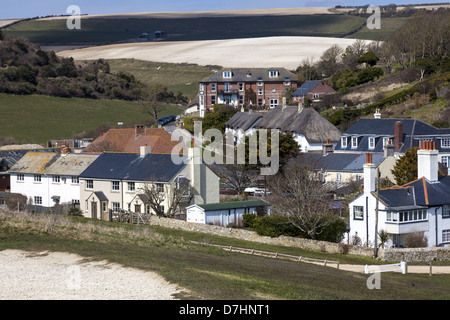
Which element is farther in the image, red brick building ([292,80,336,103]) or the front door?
red brick building ([292,80,336,103])

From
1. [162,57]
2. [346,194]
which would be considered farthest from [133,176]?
[162,57]

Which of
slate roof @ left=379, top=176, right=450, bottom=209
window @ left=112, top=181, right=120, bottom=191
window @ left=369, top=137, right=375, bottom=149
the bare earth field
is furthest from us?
the bare earth field

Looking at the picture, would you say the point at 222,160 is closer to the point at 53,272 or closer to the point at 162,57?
the point at 53,272

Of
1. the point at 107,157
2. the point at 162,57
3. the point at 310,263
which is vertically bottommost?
the point at 310,263

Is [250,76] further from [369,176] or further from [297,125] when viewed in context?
[369,176]

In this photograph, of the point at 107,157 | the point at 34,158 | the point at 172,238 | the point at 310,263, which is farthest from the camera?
the point at 34,158

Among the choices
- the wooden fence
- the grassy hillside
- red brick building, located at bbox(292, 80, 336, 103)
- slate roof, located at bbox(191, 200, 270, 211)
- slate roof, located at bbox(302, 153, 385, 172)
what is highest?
the grassy hillside

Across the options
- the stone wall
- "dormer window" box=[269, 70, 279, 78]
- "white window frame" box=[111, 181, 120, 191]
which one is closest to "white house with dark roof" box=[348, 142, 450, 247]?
the stone wall

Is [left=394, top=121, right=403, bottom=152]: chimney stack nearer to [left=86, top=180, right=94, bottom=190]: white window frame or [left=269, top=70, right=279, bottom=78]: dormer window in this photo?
[left=86, top=180, right=94, bottom=190]: white window frame
